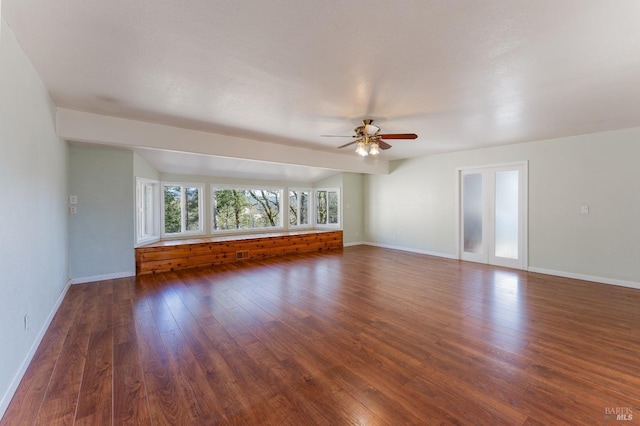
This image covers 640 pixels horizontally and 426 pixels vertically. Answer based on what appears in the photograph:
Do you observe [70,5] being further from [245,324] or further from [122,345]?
[245,324]

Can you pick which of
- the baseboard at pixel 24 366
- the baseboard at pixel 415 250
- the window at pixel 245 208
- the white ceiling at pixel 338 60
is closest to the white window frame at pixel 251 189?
the window at pixel 245 208

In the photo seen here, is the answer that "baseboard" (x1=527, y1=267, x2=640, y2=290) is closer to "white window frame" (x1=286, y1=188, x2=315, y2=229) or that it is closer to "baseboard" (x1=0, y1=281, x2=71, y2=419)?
"white window frame" (x1=286, y1=188, x2=315, y2=229)

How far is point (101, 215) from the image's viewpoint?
14.3ft

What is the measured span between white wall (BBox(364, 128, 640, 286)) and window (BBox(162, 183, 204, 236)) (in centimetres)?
581

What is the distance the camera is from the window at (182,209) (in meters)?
5.95

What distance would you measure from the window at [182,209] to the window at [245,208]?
1.24 feet

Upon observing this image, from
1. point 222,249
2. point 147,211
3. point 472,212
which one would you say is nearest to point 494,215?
point 472,212

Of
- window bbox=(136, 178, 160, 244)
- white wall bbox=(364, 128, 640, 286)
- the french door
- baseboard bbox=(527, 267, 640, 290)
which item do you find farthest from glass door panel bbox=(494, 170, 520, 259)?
window bbox=(136, 178, 160, 244)

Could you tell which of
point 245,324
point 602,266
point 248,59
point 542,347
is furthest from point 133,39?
point 602,266

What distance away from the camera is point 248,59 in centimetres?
213

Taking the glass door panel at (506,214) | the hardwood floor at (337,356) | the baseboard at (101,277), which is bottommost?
the hardwood floor at (337,356)

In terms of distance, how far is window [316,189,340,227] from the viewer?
7.98 m

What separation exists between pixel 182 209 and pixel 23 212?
4.17 m

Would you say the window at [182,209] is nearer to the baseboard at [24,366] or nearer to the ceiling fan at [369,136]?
the baseboard at [24,366]
